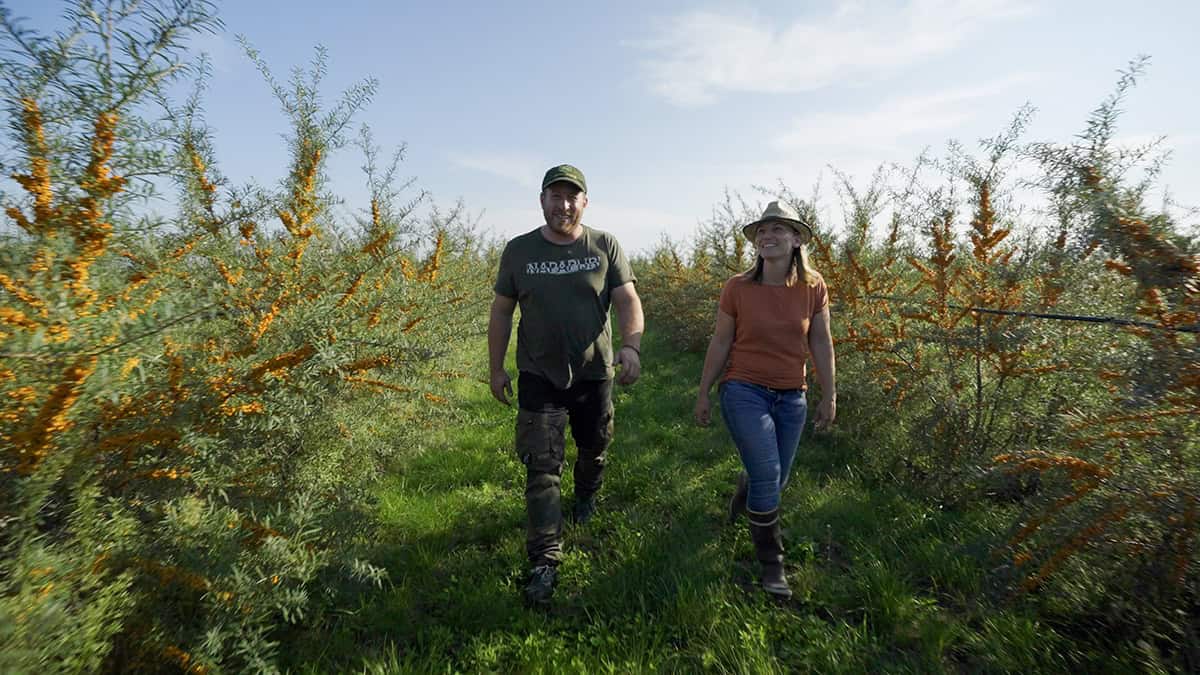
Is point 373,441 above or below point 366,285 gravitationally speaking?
below

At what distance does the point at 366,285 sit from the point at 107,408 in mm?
1637

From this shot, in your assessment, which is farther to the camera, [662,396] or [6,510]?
[662,396]

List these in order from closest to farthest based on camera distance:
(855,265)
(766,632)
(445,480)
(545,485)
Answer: (766,632), (545,485), (445,480), (855,265)

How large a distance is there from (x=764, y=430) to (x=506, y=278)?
1.74m

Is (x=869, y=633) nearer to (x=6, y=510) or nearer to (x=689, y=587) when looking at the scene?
(x=689, y=587)

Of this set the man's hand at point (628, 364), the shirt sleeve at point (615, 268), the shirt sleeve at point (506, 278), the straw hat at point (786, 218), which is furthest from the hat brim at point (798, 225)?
the shirt sleeve at point (506, 278)

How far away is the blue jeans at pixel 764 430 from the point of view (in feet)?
9.28

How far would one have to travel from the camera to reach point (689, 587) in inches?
110

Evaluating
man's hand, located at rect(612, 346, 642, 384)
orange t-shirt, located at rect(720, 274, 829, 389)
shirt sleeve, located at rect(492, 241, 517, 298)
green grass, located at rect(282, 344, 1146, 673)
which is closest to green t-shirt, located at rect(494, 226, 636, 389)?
shirt sleeve, located at rect(492, 241, 517, 298)

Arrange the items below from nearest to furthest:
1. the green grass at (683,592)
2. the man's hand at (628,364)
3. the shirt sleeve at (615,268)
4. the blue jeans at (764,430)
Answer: the green grass at (683,592) → the blue jeans at (764,430) → the man's hand at (628,364) → the shirt sleeve at (615,268)

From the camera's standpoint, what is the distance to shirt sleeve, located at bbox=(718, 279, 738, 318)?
3.12 meters

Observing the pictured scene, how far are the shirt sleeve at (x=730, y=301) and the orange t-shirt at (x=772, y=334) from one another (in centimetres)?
3

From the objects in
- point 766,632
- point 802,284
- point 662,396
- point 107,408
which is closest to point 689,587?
point 766,632

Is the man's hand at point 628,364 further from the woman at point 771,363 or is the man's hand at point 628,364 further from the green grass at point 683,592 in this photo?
the green grass at point 683,592
